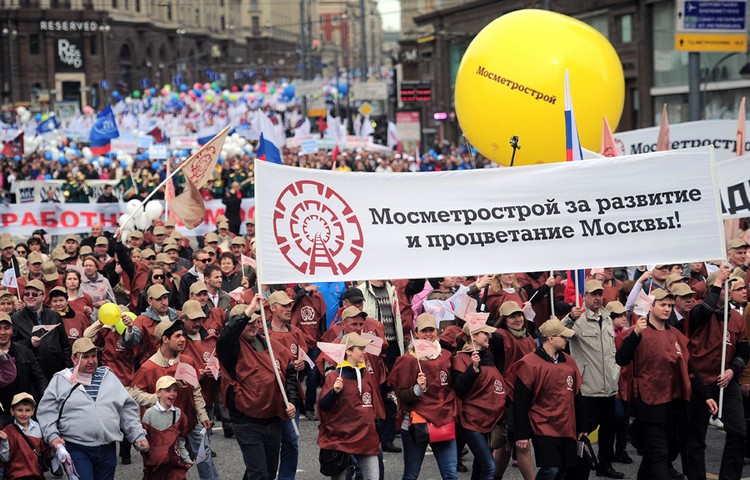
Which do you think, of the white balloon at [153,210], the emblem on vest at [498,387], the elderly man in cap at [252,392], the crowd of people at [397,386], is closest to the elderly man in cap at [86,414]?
the crowd of people at [397,386]

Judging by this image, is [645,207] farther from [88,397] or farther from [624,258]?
[88,397]

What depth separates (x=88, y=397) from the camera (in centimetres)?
869

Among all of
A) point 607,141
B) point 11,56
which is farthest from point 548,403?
point 11,56

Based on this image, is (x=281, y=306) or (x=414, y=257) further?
(x=281, y=306)

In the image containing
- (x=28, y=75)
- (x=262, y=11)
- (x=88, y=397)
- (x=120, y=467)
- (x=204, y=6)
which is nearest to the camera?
(x=88, y=397)

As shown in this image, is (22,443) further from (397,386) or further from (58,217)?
(58,217)

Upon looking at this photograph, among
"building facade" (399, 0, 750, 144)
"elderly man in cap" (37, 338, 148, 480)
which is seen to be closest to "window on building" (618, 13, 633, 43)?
"building facade" (399, 0, 750, 144)

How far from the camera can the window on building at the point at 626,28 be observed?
33.2 metres

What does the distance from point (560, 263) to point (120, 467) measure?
15.1ft

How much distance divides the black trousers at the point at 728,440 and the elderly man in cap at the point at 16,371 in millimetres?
5021

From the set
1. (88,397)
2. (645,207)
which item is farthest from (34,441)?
(645,207)

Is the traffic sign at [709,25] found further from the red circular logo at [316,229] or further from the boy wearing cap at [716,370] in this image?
the red circular logo at [316,229]

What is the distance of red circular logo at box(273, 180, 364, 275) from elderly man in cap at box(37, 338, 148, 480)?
154cm

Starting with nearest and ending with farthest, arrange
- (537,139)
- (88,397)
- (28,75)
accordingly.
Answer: (88,397)
(537,139)
(28,75)
